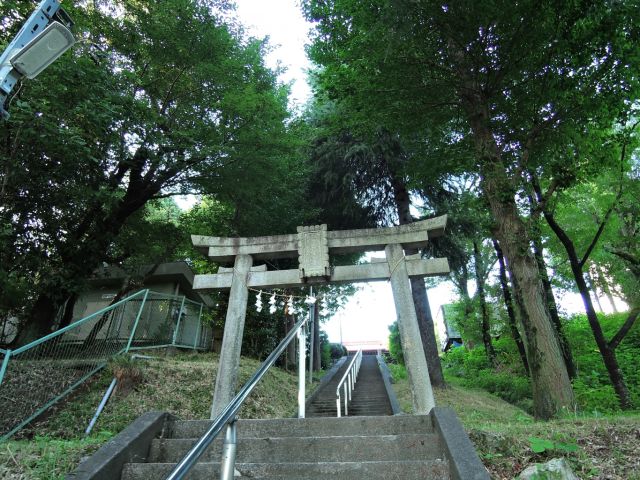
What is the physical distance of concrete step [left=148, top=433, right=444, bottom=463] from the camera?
11.6 feet

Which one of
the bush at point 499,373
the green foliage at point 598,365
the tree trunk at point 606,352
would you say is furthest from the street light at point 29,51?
the bush at point 499,373

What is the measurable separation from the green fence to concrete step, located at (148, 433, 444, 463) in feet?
12.5

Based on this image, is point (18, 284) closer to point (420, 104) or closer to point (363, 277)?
point (363, 277)

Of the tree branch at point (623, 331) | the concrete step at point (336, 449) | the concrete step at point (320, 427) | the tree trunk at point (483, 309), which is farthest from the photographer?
the tree trunk at point (483, 309)

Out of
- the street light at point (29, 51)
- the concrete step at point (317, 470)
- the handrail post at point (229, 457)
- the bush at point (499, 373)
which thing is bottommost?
the concrete step at point (317, 470)

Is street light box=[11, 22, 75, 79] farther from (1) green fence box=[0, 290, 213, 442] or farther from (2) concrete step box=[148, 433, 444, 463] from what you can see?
(1) green fence box=[0, 290, 213, 442]

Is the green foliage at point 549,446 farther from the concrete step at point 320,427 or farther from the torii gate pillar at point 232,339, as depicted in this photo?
the torii gate pillar at point 232,339

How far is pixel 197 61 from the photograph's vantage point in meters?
10.7

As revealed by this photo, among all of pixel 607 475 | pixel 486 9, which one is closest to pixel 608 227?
pixel 486 9

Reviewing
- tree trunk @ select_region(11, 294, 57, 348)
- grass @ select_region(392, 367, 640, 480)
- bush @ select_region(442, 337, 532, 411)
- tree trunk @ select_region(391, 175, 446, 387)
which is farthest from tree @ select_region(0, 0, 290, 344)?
bush @ select_region(442, 337, 532, 411)

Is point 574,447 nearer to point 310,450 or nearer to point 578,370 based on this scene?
point 310,450

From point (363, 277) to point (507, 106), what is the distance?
494 centimetres

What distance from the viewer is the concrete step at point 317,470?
10.2 ft

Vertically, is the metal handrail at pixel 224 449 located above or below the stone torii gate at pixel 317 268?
below
